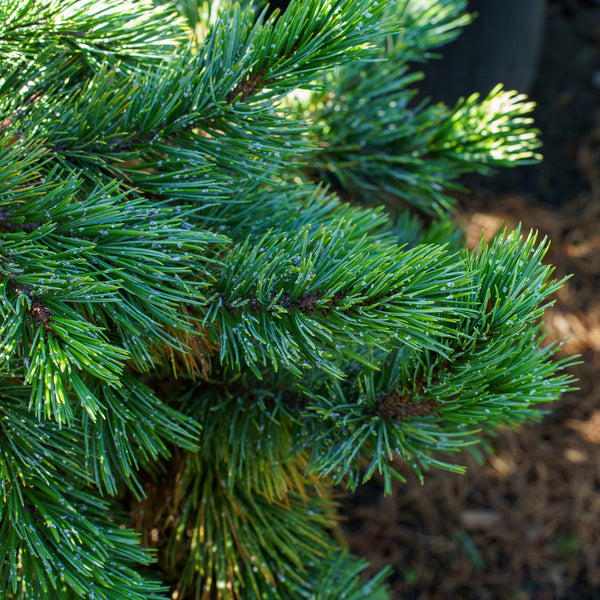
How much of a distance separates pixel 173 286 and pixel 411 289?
0.56ft

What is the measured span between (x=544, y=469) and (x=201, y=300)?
1.28m

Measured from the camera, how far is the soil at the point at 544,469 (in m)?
1.24

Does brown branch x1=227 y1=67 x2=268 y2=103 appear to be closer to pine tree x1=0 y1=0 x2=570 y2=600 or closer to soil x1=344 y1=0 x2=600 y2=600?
pine tree x1=0 y1=0 x2=570 y2=600

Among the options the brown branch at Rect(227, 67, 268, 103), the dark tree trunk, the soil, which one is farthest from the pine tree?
the dark tree trunk

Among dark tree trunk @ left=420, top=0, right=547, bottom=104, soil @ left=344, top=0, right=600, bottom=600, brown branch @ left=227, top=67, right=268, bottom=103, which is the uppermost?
brown branch @ left=227, top=67, right=268, bottom=103

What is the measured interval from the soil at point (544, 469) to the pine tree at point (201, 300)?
2.40ft

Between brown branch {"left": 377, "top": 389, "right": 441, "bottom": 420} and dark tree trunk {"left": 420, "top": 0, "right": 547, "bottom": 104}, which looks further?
dark tree trunk {"left": 420, "top": 0, "right": 547, "bottom": 104}

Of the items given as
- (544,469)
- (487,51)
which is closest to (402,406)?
(544,469)

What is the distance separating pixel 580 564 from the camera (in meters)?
1.25

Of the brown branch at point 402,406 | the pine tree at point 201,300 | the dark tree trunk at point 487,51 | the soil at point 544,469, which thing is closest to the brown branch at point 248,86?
the pine tree at point 201,300

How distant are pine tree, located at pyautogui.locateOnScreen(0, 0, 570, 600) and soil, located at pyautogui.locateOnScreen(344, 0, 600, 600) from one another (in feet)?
2.40

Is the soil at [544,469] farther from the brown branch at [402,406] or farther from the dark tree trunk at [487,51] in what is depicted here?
the brown branch at [402,406]

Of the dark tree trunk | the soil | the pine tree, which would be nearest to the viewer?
the pine tree

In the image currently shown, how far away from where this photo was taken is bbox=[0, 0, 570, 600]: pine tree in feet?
1.18
